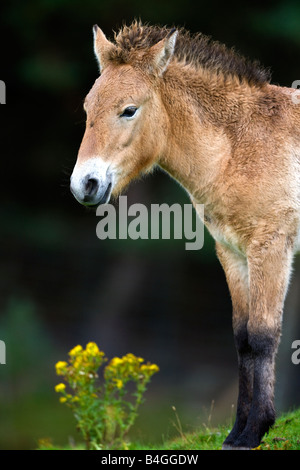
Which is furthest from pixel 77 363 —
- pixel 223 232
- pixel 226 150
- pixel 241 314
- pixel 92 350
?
pixel 226 150

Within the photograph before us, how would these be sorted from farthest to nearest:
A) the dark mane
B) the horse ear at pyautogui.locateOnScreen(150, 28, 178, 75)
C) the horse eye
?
1. the dark mane
2. the horse ear at pyautogui.locateOnScreen(150, 28, 178, 75)
3. the horse eye

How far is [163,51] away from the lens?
4586mm

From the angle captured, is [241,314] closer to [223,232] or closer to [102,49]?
[223,232]

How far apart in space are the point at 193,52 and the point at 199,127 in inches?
20.7

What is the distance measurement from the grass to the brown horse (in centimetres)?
15

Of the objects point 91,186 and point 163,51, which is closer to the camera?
point 91,186

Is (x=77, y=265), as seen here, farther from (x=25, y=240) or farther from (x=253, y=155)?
(x=253, y=155)

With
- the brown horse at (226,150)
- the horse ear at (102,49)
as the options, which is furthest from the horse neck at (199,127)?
the horse ear at (102,49)

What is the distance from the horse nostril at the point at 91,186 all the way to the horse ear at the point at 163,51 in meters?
0.93

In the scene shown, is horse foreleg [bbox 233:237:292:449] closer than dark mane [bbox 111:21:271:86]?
Yes

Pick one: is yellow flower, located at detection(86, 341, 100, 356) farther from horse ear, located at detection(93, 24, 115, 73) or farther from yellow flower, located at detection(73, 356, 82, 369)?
horse ear, located at detection(93, 24, 115, 73)

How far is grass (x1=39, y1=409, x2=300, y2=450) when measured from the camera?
4496 millimetres

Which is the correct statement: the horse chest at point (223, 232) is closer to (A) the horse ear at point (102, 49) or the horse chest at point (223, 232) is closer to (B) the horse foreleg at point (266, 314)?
(B) the horse foreleg at point (266, 314)

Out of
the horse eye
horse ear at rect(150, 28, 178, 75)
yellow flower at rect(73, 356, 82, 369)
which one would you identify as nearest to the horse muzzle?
the horse eye
